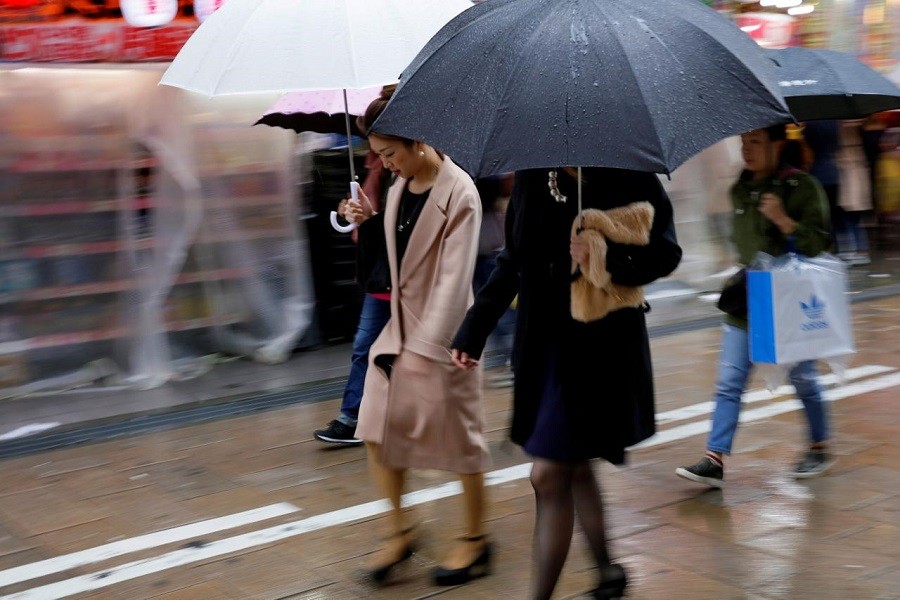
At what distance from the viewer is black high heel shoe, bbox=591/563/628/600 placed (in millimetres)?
3365

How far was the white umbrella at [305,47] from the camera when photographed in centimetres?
389

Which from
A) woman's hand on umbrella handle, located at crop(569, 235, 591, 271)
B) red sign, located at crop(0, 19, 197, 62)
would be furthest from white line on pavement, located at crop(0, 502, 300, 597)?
red sign, located at crop(0, 19, 197, 62)

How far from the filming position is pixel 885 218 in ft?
41.7

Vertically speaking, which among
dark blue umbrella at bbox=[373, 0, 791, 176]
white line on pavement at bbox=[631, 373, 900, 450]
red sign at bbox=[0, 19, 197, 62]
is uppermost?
red sign at bbox=[0, 19, 197, 62]

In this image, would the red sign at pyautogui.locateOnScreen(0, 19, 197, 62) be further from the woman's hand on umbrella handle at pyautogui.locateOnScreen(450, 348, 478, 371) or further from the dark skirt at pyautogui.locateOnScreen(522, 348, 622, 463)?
the dark skirt at pyautogui.locateOnScreen(522, 348, 622, 463)

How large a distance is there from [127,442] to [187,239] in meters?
1.89

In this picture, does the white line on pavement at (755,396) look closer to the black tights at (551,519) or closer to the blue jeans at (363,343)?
the blue jeans at (363,343)

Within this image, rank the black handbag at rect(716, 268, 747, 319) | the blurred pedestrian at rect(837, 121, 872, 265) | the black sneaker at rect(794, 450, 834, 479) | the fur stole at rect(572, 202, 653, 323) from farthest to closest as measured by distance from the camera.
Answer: the blurred pedestrian at rect(837, 121, 872, 265)
the black sneaker at rect(794, 450, 834, 479)
the black handbag at rect(716, 268, 747, 319)
the fur stole at rect(572, 202, 653, 323)

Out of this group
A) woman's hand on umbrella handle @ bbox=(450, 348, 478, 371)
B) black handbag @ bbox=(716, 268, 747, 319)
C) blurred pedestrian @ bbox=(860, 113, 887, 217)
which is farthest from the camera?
blurred pedestrian @ bbox=(860, 113, 887, 217)

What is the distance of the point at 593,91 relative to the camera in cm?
269

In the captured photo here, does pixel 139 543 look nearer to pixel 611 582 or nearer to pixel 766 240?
pixel 611 582

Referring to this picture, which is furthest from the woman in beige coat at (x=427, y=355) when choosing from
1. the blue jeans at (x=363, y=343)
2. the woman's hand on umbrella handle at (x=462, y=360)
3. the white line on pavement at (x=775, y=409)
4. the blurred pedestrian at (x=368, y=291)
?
the white line on pavement at (x=775, y=409)

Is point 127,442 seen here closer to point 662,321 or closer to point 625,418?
point 625,418

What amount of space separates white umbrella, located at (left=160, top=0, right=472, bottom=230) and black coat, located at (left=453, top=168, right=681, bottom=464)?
3.35 feet
